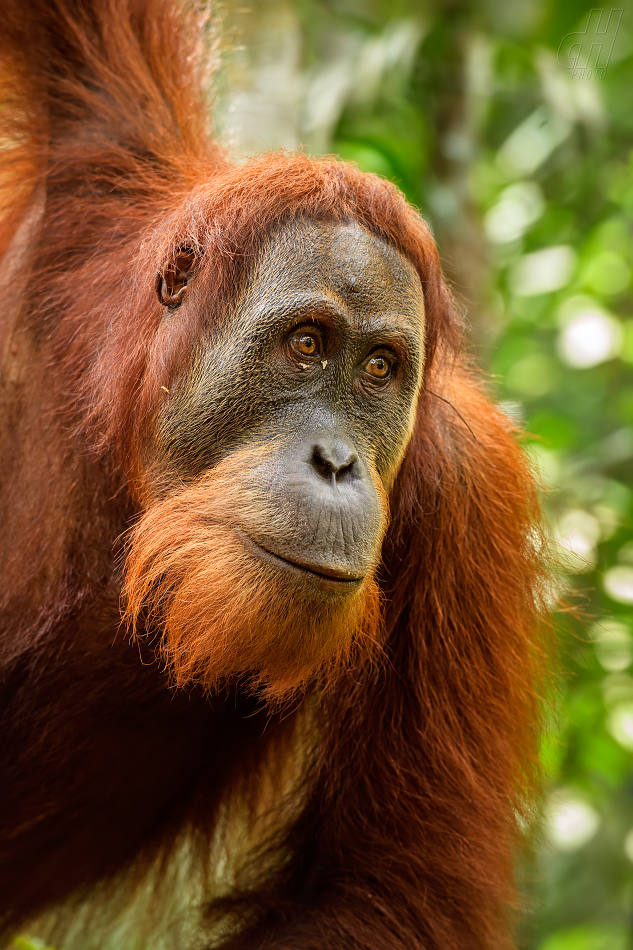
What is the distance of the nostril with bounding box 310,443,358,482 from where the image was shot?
1.96 meters

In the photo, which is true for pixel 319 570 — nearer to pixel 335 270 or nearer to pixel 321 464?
pixel 321 464

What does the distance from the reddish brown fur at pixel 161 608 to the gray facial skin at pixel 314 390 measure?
4.9 inches

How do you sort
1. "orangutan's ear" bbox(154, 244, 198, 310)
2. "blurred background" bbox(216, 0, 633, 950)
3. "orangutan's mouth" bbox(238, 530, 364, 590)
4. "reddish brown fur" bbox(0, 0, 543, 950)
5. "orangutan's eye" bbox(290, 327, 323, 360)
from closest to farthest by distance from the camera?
"orangutan's mouth" bbox(238, 530, 364, 590), "orangutan's eye" bbox(290, 327, 323, 360), "orangutan's ear" bbox(154, 244, 198, 310), "reddish brown fur" bbox(0, 0, 543, 950), "blurred background" bbox(216, 0, 633, 950)

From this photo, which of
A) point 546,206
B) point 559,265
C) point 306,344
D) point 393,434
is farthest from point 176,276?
point 559,265

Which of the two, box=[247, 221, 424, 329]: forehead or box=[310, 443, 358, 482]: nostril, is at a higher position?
box=[247, 221, 424, 329]: forehead

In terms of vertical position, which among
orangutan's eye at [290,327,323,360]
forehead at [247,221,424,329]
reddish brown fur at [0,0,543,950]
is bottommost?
reddish brown fur at [0,0,543,950]

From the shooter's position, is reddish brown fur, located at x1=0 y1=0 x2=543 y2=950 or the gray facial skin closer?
the gray facial skin

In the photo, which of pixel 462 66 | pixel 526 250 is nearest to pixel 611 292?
pixel 526 250

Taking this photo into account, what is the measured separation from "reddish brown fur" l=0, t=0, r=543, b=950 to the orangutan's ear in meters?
0.03

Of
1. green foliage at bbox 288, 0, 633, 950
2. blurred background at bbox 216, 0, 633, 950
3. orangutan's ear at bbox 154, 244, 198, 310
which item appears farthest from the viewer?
green foliage at bbox 288, 0, 633, 950

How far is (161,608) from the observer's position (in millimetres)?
2301

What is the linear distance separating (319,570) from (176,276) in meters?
0.75

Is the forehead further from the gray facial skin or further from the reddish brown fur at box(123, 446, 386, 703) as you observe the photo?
the reddish brown fur at box(123, 446, 386, 703)

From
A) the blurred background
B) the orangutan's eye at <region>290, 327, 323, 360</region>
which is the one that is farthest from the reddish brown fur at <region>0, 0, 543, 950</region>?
the blurred background
